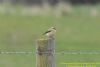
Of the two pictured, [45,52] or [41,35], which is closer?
[45,52]

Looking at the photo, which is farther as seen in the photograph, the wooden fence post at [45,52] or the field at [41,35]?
the field at [41,35]

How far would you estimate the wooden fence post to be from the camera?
29.6ft

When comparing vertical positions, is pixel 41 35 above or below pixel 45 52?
above

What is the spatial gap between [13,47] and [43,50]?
11.0 metres

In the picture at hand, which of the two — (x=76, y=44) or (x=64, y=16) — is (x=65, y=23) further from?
(x=76, y=44)

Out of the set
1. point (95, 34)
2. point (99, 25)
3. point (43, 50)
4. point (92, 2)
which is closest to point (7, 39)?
point (95, 34)

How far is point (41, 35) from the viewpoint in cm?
2158

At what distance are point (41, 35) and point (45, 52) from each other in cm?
1257

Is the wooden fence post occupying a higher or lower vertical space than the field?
lower

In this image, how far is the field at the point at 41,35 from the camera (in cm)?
1718

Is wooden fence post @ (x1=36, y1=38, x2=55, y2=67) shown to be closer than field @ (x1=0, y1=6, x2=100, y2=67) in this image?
Yes

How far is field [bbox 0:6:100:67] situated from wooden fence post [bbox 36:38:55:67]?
264 inches

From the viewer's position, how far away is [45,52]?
29.6 feet

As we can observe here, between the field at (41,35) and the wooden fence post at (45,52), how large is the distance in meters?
6.70
